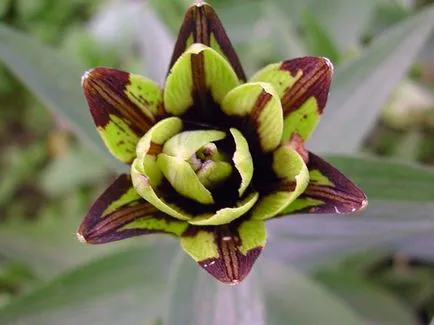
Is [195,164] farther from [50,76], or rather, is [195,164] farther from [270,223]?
[50,76]

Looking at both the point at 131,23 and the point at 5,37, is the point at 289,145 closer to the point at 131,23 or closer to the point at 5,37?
the point at 5,37

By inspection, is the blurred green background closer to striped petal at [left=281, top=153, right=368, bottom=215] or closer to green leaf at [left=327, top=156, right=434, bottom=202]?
green leaf at [left=327, top=156, right=434, bottom=202]

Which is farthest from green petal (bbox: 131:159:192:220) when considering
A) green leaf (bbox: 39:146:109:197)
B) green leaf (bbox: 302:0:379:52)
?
green leaf (bbox: 39:146:109:197)

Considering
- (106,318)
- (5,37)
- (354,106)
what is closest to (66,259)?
(106,318)

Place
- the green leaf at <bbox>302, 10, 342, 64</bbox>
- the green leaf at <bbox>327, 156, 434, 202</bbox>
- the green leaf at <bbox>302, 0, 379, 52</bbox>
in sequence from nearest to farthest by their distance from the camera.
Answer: the green leaf at <bbox>327, 156, 434, 202</bbox>, the green leaf at <bbox>302, 10, 342, 64</bbox>, the green leaf at <bbox>302, 0, 379, 52</bbox>

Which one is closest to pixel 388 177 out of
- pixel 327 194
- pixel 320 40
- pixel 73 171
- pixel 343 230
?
pixel 343 230

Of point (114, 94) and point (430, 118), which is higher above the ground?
Result: point (114, 94)

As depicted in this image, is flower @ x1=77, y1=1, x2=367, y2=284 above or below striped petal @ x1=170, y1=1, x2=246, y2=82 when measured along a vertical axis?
below
